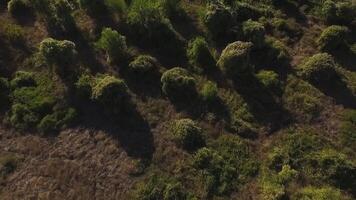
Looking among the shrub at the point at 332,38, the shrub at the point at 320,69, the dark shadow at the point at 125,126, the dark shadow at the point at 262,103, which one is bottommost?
the dark shadow at the point at 125,126

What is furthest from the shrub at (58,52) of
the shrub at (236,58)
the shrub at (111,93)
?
the shrub at (236,58)

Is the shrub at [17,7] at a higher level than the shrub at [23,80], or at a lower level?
higher

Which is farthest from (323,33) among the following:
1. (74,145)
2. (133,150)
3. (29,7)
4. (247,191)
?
(29,7)

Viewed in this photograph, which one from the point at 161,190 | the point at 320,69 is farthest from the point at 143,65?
the point at 320,69

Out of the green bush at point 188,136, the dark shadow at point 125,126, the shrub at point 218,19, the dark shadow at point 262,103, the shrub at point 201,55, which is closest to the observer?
the green bush at point 188,136

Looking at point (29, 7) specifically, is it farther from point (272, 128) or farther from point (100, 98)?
point (272, 128)

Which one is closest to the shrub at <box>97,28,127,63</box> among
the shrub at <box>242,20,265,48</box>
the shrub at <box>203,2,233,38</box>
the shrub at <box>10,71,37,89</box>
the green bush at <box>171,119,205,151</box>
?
the shrub at <box>10,71,37,89</box>

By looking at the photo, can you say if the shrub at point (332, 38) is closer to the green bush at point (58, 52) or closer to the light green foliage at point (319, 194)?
the light green foliage at point (319, 194)
